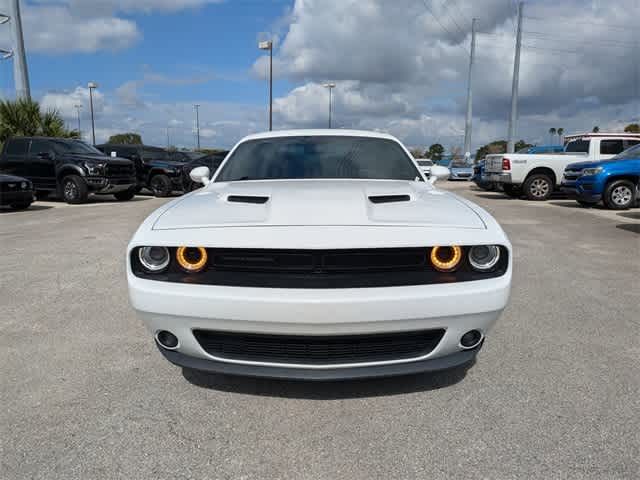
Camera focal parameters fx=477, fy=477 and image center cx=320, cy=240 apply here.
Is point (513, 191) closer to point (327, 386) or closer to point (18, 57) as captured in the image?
point (327, 386)

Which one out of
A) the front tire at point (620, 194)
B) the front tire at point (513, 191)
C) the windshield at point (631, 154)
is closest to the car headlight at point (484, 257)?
the front tire at point (620, 194)

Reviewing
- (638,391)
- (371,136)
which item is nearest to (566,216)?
(371,136)

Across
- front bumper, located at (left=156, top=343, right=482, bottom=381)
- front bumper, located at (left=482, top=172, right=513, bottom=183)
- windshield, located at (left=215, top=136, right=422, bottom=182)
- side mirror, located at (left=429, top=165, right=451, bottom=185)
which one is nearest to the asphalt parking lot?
front bumper, located at (left=156, top=343, right=482, bottom=381)

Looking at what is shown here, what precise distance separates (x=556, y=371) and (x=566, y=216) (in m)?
8.47

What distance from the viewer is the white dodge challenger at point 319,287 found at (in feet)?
6.85

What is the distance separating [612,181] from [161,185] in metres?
12.6

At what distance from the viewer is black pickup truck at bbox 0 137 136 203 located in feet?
41.3

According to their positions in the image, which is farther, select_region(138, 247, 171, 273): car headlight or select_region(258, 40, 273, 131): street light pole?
select_region(258, 40, 273, 131): street light pole

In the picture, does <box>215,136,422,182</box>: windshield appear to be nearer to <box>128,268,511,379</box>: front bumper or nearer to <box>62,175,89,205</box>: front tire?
<box>128,268,511,379</box>: front bumper

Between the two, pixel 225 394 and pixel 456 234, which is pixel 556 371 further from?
pixel 225 394

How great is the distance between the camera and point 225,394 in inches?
Result: 98.7

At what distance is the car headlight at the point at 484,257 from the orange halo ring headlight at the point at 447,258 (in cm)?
8

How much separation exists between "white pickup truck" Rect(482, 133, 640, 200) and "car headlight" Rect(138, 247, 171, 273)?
42.9 ft

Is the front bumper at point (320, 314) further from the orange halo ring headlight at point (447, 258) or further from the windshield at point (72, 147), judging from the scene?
the windshield at point (72, 147)
